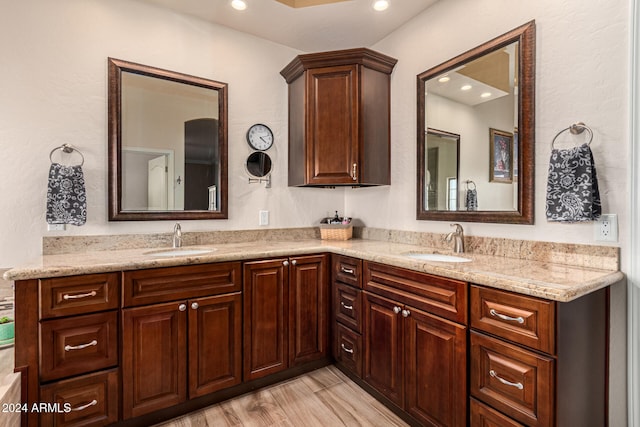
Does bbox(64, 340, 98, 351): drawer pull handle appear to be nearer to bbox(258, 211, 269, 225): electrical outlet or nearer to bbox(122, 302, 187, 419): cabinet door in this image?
bbox(122, 302, 187, 419): cabinet door

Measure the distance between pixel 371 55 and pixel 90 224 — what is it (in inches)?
91.3

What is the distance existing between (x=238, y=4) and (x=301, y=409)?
272 cm

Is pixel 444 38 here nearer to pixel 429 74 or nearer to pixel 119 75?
pixel 429 74

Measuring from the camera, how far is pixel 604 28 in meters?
1.44

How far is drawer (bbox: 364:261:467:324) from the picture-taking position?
1.43 meters

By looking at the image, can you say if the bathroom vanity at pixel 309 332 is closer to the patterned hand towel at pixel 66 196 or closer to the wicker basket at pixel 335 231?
the patterned hand towel at pixel 66 196

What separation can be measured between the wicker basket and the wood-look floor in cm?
109

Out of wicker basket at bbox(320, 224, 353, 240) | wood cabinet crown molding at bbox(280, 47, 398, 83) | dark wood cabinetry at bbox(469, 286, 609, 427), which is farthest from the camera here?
wicker basket at bbox(320, 224, 353, 240)

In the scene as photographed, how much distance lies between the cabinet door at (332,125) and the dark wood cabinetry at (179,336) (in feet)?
3.37

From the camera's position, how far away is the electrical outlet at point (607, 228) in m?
1.39

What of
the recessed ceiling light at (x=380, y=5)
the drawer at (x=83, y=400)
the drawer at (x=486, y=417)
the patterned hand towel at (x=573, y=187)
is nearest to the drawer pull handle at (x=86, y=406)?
the drawer at (x=83, y=400)

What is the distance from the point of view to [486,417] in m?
1.32

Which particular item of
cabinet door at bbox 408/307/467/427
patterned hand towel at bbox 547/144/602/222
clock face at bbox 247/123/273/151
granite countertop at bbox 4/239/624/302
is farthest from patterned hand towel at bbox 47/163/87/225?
patterned hand towel at bbox 547/144/602/222

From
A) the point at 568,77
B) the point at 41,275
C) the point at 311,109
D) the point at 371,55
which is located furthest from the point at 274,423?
the point at 371,55
